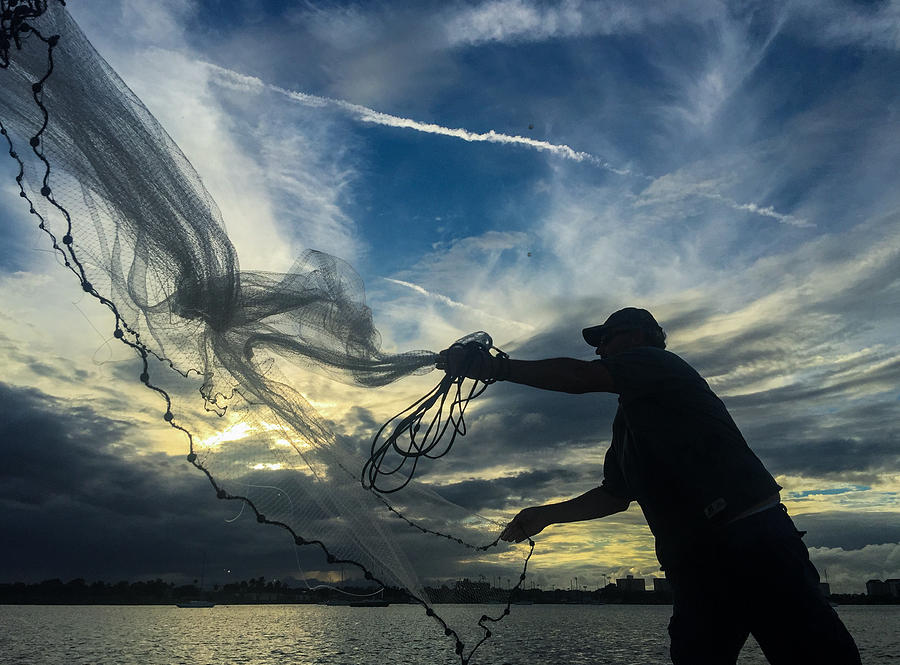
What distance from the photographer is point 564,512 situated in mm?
4480

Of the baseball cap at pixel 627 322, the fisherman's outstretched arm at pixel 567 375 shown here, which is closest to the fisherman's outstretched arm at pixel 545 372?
the fisherman's outstretched arm at pixel 567 375

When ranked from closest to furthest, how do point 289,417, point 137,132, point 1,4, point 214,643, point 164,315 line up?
point 1,4, point 137,132, point 164,315, point 289,417, point 214,643

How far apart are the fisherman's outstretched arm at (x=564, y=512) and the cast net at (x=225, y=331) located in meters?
0.45

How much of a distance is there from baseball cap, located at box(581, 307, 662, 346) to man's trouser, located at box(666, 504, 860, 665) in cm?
130

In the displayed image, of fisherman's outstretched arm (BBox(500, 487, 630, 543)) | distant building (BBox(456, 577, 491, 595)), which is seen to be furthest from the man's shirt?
distant building (BBox(456, 577, 491, 595))

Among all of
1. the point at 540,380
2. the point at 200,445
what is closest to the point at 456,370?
the point at 540,380

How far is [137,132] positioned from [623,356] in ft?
10.7

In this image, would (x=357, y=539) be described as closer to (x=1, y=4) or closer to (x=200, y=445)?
(x=200, y=445)

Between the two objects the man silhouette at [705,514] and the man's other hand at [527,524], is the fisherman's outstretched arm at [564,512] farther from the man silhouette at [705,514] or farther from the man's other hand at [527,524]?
the man silhouette at [705,514]

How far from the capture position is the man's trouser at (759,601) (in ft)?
9.21

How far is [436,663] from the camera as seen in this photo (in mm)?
44469

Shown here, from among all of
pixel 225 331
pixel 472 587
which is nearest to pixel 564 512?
pixel 472 587

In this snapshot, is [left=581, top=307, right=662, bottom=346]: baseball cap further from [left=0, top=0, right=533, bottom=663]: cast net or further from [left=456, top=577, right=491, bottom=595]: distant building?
[left=456, top=577, right=491, bottom=595]: distant building

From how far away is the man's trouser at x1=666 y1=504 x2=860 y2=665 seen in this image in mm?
2809
